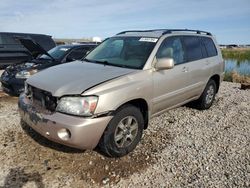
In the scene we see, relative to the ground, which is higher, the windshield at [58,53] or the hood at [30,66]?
the windshield at [58,53]

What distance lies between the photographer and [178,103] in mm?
5160

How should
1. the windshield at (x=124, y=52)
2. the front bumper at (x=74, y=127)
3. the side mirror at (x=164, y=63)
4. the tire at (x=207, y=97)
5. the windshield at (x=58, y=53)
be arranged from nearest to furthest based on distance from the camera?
the front bumper at (x=74, y=127), the side mirror at (x=164, y=63), the windshield at (x=124, y=52), the tire at (x=207, y=97), the windshield at (x=58, y=53)

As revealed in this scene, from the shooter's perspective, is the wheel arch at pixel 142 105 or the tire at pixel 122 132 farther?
the wheel arch at pixel 142 105

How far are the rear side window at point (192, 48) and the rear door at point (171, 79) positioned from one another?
8.2 inches

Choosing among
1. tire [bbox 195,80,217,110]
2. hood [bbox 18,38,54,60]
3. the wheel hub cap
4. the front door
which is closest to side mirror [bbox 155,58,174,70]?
the front door

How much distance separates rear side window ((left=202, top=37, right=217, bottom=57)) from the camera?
621 cm

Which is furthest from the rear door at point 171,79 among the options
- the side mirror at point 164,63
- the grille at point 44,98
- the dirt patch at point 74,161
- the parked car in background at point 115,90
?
the grille at point 44,98

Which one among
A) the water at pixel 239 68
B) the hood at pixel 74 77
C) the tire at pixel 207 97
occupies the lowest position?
the water at pixel 239 68

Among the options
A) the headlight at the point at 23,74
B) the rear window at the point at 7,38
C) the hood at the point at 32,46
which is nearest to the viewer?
the hood at the point at 32,46

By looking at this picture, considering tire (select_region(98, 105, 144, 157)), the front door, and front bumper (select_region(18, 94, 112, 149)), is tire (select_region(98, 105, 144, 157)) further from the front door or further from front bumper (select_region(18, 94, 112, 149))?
the front door

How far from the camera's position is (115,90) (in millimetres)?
3662

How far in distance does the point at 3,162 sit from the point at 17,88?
3.35 m

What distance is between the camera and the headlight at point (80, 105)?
3.43m

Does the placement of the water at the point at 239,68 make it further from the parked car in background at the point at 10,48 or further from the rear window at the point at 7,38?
the rear window at the point at 7,38
